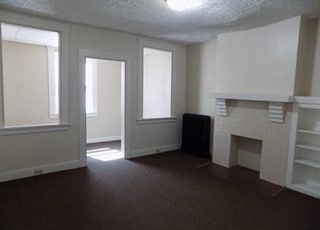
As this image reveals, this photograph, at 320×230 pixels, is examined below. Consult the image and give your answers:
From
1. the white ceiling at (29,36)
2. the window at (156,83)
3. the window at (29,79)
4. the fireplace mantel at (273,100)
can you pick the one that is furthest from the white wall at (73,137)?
the fireplace mantel at (273,100)

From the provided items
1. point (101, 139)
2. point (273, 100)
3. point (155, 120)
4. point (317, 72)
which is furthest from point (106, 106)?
point (317, 72)

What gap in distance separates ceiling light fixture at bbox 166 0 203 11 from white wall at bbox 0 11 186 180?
1.65 m

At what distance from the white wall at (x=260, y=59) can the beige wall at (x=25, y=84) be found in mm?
3954

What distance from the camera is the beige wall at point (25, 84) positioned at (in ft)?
17.1

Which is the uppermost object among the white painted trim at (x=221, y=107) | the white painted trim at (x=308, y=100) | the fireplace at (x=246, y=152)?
the white painted trim at (x=308, y=100)

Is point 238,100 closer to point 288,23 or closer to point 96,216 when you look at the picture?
point 288,23

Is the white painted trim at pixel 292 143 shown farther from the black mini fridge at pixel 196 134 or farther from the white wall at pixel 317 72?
the black mini fridge at pixel 196 134

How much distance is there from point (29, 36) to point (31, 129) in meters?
2.17

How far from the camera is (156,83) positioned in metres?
6.36

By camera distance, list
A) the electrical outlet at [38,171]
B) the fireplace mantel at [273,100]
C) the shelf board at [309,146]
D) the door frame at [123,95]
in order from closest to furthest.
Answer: the shelf board at [309,146]
the fireplace mantel at [273,100]
the electrical outlet at [38,171]
the door frame at [123,95]

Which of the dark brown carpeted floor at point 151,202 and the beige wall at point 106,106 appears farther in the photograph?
the beige wall at point 106,106

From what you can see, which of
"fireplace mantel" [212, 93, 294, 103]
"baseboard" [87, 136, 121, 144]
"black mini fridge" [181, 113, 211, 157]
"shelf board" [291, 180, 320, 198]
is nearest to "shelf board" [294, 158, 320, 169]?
"shelf board" [291, 180, 320, 198]

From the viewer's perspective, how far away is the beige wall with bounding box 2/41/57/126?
520 centimetres

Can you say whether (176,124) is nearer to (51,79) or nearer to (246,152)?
(246,152)
